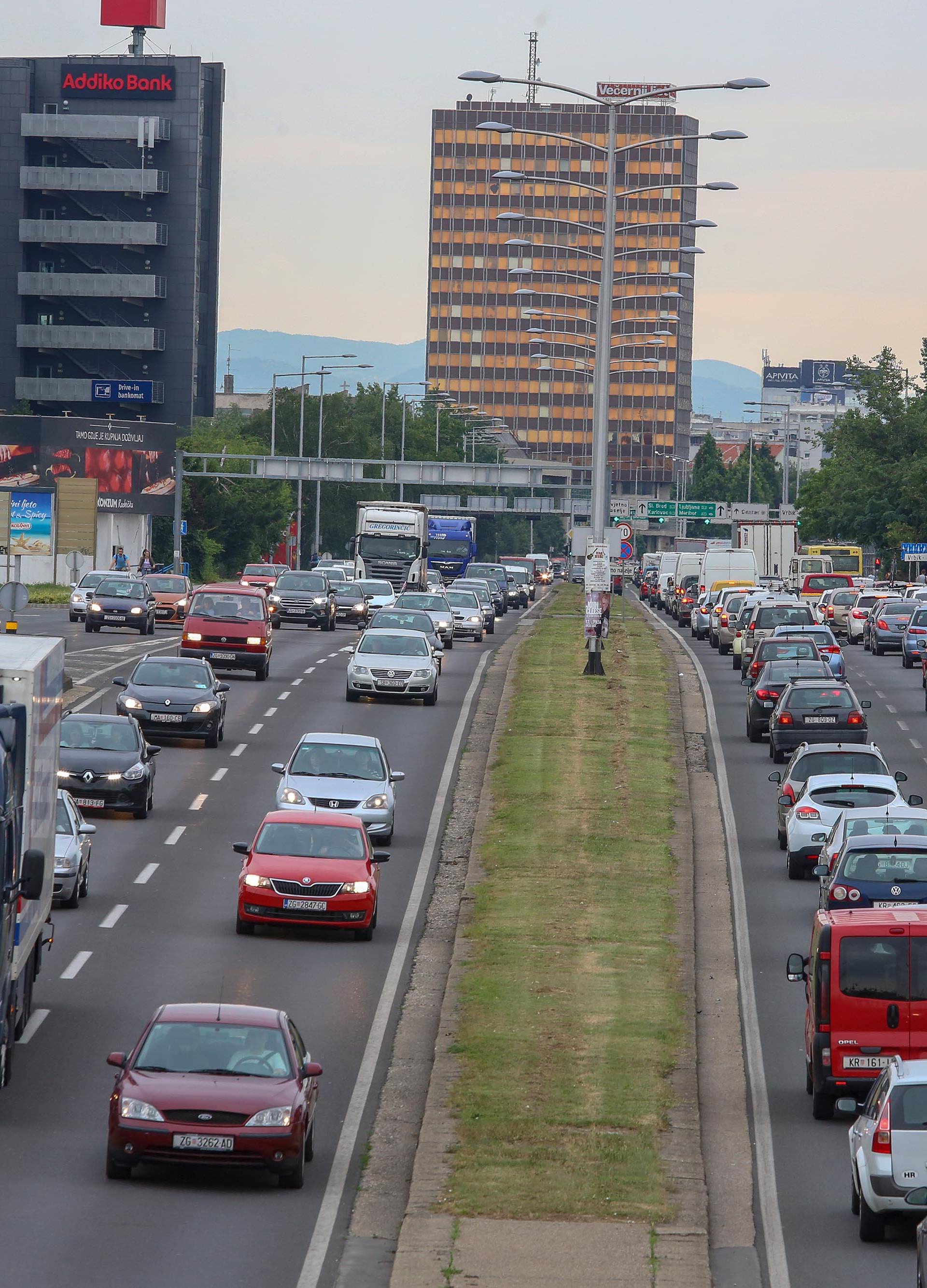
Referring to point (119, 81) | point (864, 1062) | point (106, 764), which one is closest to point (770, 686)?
point (106, 764)

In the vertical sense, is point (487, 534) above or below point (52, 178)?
below

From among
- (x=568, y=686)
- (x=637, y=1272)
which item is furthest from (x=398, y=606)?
(x=637, y=1272)

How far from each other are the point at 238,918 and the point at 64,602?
68039 millimetres

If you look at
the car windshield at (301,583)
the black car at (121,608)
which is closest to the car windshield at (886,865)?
the black car at (121,608)

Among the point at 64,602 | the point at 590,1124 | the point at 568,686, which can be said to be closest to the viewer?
the point at 590,1124

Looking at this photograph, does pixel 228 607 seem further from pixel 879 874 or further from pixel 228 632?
pixel 879 874

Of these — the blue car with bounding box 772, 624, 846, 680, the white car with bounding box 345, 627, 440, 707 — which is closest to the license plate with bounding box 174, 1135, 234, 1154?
the white car with bounding box 345, 627, 440, 707

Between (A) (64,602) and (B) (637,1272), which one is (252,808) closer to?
(B) (637,1272)

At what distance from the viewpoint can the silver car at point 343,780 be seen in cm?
2902

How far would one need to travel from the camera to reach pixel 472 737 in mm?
40719

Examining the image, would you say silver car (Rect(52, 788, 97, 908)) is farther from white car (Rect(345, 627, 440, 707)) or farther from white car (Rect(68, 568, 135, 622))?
white car (Rect(68, 568, 135, 622))

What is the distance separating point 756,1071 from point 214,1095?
234 inches

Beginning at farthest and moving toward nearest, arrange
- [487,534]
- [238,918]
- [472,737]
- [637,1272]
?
1. [487,534]
2. [472,737]
3. [238,918]
4. [637,1272]

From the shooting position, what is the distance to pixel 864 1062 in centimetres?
1616
